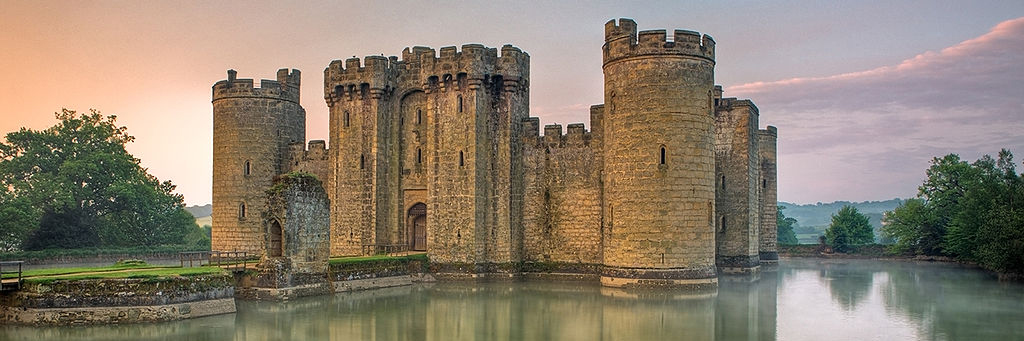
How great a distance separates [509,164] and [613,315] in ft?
37.8

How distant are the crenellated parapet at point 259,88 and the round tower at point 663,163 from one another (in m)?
16.5

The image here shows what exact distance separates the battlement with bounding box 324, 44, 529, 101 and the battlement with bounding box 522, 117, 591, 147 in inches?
68.0

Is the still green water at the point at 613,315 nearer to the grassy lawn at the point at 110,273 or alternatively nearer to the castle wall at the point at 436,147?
the grassy lawn at the point at 110,273

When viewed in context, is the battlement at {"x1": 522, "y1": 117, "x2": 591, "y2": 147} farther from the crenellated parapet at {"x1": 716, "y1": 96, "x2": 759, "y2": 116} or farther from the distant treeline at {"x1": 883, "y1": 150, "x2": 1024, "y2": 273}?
the distant treeline at {"x1": 883, "y1": 150, "x2": 1024, "y2": 273}

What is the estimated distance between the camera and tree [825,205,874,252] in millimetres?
54628

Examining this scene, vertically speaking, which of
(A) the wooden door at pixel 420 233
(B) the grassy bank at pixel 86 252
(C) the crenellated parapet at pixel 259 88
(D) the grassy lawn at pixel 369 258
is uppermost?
(C) the crenellated parapet at pixel 259 88

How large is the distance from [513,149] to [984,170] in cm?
2867

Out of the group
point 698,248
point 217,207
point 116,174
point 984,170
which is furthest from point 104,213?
point 984,170

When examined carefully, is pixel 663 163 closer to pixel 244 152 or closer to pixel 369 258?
pixel 369 258

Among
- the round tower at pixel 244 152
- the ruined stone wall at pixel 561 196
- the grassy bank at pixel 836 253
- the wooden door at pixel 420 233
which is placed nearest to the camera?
the ruined stone wall at pixel 561 196

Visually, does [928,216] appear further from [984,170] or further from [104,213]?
[104,213]

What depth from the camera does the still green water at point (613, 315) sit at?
1912 cm

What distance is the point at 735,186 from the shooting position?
33.8 meters

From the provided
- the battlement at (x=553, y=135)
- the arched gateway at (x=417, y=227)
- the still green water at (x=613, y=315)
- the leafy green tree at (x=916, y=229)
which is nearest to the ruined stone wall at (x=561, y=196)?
the battlement at (x=553, y=135)
